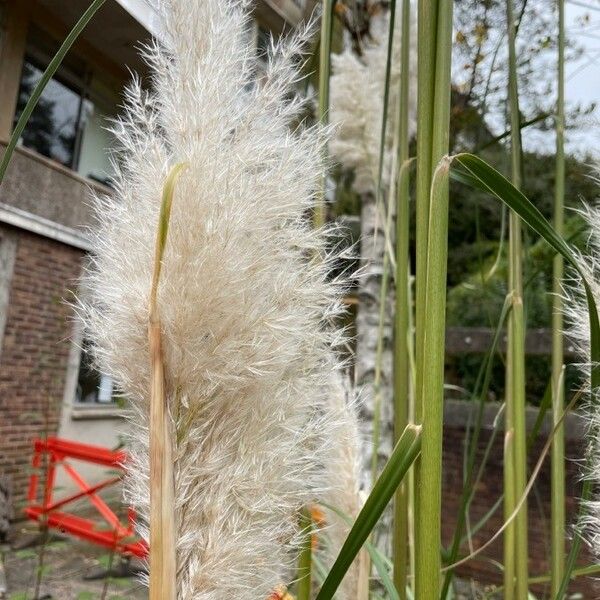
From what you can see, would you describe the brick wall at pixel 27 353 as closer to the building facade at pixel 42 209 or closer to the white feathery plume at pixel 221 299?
the building facade at pixel 42 209

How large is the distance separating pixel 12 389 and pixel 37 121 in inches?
91.9

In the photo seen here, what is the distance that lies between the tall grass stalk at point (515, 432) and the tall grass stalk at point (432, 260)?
21cm

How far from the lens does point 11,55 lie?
15.2ft

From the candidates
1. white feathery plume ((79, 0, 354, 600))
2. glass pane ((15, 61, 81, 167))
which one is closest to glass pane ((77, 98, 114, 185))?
glass pane ((15, 61, 81, 167))

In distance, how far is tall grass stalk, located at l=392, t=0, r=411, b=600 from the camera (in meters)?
0.54

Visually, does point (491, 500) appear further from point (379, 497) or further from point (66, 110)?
point (66, 110)

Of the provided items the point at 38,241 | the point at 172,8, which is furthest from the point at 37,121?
the point at 172,8

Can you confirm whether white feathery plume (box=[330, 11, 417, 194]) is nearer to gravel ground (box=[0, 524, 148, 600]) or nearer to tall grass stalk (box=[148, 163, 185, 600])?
tall grass stalk (box=[148, 163, 185, 600])

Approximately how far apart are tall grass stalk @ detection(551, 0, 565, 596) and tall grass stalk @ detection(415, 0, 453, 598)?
244 mm

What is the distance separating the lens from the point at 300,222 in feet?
1.48

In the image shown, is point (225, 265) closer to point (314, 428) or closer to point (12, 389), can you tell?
point (314, 428)

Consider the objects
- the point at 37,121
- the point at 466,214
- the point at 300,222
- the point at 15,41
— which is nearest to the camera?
the point at 300,222

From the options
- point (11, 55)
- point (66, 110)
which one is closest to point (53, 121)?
point (66, 110)

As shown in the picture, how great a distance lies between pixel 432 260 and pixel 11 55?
525 centimetres
